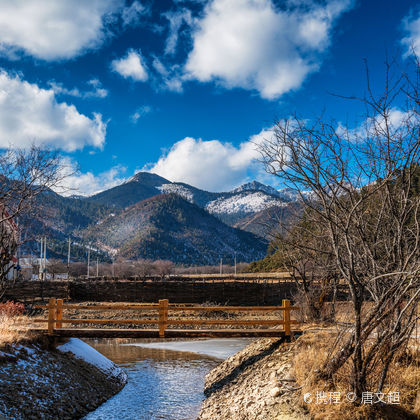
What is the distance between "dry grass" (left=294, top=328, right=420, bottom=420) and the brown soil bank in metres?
5.67

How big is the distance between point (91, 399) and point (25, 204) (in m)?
6.76

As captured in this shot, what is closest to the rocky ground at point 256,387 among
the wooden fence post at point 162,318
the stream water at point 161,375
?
the stream water at point 161,375

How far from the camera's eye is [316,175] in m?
6.80

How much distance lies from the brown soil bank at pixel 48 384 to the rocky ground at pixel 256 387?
3144 mm

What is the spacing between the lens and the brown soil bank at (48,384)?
9.00 m

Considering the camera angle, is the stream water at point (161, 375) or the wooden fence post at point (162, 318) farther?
the wooden fence post at point (162, 318)

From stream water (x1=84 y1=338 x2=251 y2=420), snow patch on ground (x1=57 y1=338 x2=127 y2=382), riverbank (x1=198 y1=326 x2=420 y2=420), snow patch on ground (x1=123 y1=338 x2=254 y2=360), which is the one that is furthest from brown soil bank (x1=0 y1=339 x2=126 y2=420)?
snow patch on ground (x1=123 y1=338 x2=254 y2=360)

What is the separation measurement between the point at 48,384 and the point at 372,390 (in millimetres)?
7688

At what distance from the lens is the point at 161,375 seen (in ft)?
49.7

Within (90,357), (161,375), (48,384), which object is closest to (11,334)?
(48,384)

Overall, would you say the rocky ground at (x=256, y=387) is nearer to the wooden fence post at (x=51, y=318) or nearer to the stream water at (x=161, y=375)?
the stream water at (x=161, y=375)

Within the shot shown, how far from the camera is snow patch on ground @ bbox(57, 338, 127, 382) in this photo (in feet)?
43.5

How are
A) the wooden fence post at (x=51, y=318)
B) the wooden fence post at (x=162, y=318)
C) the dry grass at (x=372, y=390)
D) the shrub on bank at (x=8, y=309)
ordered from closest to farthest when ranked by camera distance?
1. the dry grass at (x=372, y=390)
2. the wooden fence post at (x=51, y=318)
3. the wooden fence post at (x=162, y=318)
4. the shrub on bank at (x=8, y=309)

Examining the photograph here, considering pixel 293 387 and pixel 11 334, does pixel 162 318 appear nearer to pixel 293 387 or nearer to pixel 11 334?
pixel 11 334
